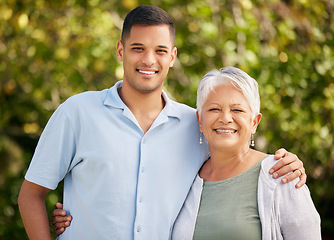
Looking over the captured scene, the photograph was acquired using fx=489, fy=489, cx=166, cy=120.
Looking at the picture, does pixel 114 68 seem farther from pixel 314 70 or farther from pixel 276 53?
pixel 314 70

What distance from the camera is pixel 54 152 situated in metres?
2.53

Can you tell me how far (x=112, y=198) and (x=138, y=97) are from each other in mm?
559

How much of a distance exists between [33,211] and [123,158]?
0.58 meters

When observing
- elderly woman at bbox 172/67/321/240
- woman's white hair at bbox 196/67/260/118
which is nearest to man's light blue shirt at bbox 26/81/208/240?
elderly woman at bbox 172/67/321/240

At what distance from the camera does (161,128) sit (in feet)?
8.71

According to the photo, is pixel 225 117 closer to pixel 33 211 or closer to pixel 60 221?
pixel 60 221

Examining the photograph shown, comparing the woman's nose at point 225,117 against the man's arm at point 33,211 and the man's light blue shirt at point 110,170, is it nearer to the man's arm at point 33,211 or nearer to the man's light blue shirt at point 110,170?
the man's light blue shirt at point 110,170

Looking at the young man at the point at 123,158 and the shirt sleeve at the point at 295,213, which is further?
the young man at the point at 123,158

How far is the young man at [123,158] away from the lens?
249 cm

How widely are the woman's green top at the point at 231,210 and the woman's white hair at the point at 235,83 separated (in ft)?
1.11

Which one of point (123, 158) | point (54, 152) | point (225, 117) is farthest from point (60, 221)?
point (225, 117)

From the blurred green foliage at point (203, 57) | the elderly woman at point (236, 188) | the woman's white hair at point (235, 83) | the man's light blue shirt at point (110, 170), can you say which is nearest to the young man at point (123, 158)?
the man's light blue shirt at point (110, 170)

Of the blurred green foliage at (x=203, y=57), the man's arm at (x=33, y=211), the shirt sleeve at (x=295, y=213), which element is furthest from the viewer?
the blurred green foliage at (x=203, y=57)

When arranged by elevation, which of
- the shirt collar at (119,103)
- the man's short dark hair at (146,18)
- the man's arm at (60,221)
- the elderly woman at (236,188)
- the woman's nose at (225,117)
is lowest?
the man's arm at (60,221)
